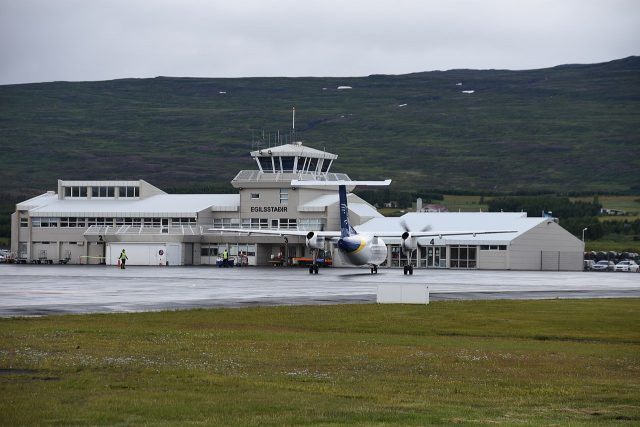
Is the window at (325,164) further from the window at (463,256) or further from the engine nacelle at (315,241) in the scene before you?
the engine nacelle at (315,241)

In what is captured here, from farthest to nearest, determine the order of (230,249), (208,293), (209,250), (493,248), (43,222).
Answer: (43,222) → (209,250) → (230,249) → (493,248) → (208,293)

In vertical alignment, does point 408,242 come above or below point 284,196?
below

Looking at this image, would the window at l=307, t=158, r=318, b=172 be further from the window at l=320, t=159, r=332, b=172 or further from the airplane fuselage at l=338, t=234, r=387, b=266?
the airplane fuselage at l=338, t=234, r=387, b=266

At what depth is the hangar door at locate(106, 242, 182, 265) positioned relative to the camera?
11025cm

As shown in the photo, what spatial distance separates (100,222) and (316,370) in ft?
Answer: 319

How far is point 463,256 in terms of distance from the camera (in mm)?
107875

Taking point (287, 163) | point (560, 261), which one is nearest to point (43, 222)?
point (287, 163)

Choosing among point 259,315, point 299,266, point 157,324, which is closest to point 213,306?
point 259,315

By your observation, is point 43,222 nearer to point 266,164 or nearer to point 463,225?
point 266,164

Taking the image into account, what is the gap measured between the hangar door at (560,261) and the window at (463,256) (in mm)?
7118

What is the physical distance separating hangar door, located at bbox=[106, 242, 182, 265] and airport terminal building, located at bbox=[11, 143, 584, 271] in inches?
4.2

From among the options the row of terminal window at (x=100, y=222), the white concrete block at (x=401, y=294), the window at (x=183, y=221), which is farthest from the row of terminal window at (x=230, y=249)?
the white concrete block at (x=401, y=294)

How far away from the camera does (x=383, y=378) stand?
21328mm

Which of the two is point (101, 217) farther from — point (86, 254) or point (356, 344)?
point (356, 344)
